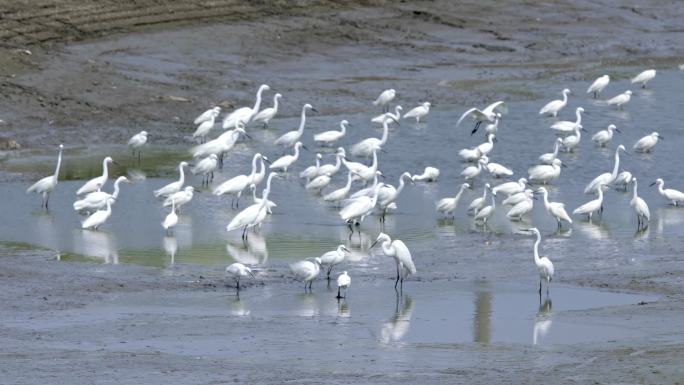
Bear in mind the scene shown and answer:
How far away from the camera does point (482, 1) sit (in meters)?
36.2

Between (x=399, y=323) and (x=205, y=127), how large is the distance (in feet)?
34.2

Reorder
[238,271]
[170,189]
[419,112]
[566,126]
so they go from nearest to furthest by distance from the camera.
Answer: [238,271] → [170,189] → [566,126] → [419,112]

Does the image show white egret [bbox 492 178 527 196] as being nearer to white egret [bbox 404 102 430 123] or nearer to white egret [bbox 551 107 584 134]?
white egret [bbox 551 107 584 134]

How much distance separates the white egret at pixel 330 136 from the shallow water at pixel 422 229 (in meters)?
0.31

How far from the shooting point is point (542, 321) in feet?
45.0

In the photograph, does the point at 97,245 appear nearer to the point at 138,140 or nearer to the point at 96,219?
the point at 96,219

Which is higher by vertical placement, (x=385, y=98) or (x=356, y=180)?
(x=385, y=98)

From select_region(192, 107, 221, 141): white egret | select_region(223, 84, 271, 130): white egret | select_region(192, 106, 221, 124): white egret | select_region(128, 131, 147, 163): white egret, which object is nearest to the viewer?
select_region(128, 131, 147, 163): white egret

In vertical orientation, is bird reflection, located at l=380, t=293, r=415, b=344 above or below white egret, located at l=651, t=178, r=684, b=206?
below

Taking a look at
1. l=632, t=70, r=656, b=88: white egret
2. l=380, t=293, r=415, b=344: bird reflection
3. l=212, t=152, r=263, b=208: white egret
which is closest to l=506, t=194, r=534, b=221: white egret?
l=212, t=152, r=263, b=208: white egret

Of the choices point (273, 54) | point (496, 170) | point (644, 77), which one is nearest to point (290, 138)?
point (496, 170)

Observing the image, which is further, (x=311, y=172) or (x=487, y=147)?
(x=487, y=147)

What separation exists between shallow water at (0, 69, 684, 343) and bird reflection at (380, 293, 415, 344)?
85 mm

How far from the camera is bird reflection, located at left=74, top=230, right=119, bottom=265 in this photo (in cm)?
1638
